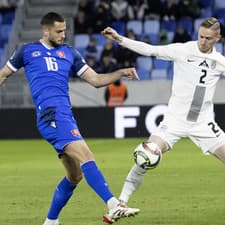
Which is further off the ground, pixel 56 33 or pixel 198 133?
pixel 56 33

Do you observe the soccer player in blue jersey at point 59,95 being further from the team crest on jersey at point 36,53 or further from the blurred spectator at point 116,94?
the blurred spectator at point 116,94

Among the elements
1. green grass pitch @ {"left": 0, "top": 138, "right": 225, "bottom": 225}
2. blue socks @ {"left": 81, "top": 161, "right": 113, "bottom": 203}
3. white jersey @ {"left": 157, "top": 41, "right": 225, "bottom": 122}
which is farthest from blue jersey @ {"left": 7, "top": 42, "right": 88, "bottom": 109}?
green grass pitch @ {"left": 0, "top": 138, "right": 225, "bottom": 225}

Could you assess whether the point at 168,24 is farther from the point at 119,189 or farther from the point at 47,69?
the point at 47,69

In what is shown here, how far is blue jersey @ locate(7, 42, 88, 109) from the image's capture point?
9.38 m

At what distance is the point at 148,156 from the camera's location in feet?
32.8

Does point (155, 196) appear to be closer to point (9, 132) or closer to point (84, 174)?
point (84, 174)

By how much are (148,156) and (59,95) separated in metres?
1.29

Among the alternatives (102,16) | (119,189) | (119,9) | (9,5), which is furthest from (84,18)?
(119,189)

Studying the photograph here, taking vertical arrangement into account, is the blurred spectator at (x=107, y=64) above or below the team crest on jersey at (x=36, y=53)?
below

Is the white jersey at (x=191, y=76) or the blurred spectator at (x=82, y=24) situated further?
the blurred spectator at (x=82, y=24)

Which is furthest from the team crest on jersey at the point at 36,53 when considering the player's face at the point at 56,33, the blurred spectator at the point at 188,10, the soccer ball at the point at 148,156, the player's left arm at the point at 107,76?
the blurred spectator at the point at 188,10

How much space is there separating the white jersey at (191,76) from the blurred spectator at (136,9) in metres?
17.6

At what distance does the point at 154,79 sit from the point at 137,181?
15223 millimetres

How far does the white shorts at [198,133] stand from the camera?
1036cm
